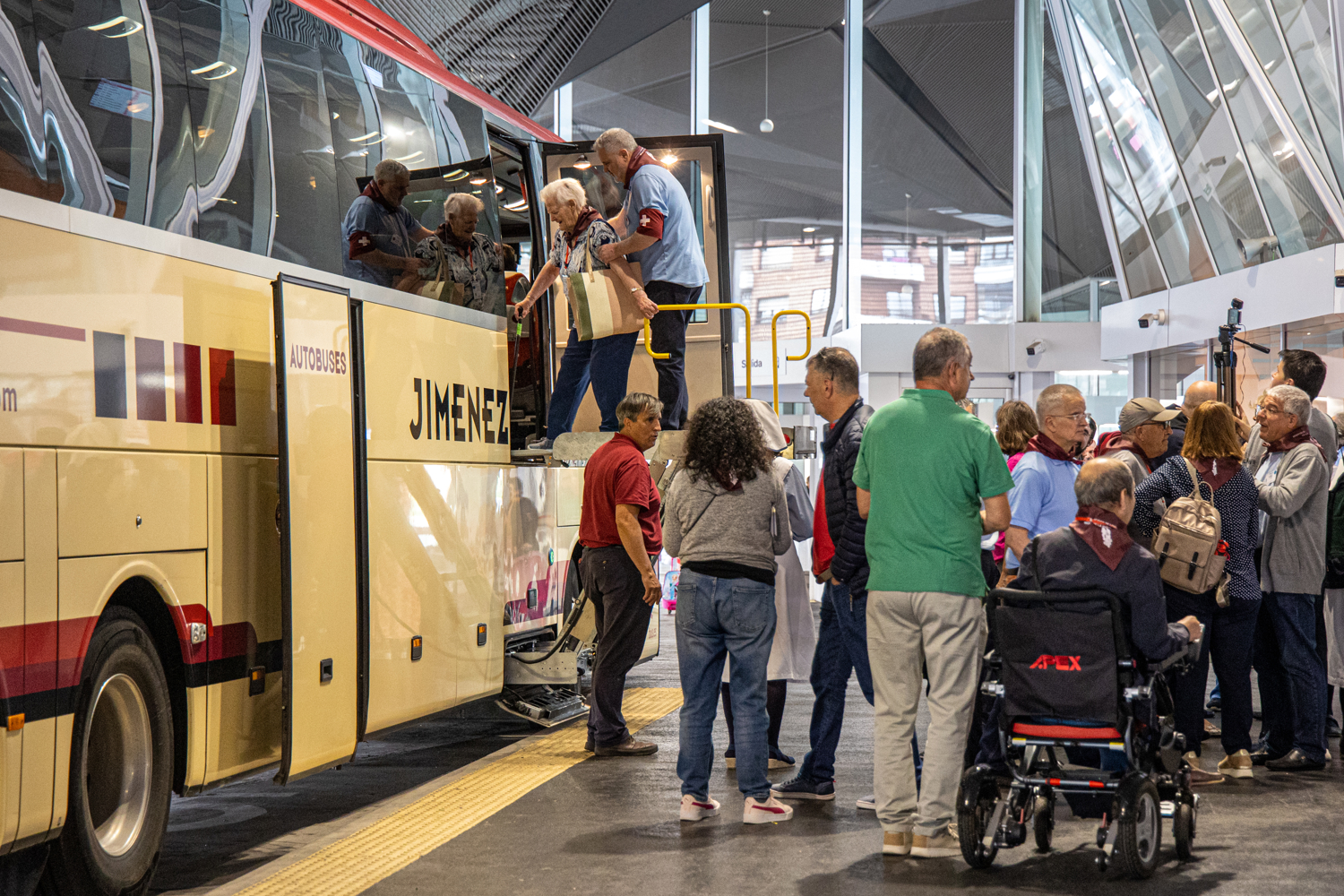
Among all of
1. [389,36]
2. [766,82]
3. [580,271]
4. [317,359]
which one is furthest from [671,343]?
[766,82]

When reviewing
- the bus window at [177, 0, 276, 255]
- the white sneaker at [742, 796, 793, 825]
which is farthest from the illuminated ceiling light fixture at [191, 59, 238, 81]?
the white sneaker at [742, 796, 793, 825]

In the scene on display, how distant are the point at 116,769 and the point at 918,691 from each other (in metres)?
2.76

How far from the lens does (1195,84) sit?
52.4 feet

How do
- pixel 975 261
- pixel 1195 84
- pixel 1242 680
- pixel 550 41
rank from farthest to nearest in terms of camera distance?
1. pixel 975 261
2. pixel 1195 84
3. pixel 550 41
4. pixel 1242 680

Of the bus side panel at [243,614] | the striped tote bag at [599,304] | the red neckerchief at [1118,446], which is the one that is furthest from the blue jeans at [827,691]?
the striped tote bag at [599,304]

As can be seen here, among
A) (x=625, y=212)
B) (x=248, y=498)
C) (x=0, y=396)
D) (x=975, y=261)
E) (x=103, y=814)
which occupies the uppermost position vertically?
(x=975, y=261)

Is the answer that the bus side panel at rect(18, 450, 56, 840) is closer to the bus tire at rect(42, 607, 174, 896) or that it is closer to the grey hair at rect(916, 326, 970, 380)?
the bus tire at rect(42, 607, 174, 896)

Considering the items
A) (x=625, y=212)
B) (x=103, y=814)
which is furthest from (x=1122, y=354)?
(x=103, y=814)

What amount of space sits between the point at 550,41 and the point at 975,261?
37.0 feet

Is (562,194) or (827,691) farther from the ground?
(562,194)

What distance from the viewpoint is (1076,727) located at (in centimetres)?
448

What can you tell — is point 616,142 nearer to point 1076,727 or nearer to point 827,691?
point 827,691

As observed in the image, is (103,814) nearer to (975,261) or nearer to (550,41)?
(550,41)

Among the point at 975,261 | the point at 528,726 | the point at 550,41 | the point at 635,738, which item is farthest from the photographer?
the point at 975,261
